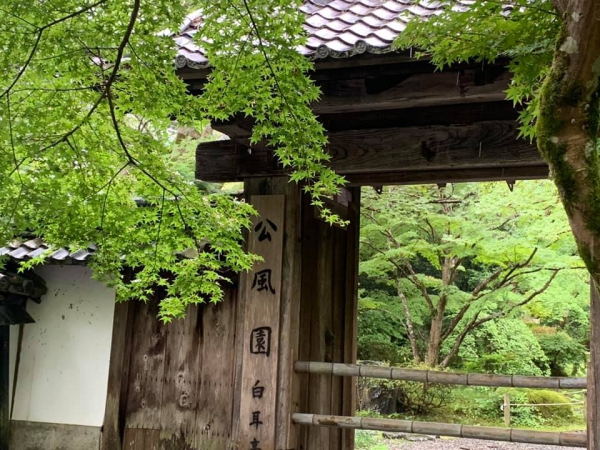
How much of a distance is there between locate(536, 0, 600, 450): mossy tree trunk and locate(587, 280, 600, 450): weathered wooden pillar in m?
2.29

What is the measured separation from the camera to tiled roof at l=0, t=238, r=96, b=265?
5.17 m

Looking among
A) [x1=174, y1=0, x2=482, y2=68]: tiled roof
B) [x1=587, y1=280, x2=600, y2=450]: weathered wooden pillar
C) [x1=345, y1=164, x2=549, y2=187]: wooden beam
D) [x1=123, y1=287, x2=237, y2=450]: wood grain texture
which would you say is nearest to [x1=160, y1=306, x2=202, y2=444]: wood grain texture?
[x1=123, y1=287, x2=237, y2=450]: wood grain texture

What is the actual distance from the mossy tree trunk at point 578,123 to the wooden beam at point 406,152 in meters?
2.34

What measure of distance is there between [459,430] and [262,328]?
154 centimetres

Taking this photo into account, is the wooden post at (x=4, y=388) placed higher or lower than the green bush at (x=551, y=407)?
higher

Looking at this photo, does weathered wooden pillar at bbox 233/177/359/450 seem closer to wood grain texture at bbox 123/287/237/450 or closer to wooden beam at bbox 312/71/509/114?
wood grain texture at bbox 123/287/237/450

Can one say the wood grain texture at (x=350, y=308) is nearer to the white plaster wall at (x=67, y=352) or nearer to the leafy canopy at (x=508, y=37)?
the white plaster wall at (x=67, y=352)

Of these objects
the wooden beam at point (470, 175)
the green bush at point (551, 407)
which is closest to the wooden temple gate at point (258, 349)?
the wooden beam at point (470, 175)

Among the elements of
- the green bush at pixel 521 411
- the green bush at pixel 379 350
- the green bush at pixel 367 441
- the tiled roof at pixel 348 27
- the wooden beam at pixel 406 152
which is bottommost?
the green bush at pixel 367 441

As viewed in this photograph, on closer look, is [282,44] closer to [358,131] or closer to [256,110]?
[256,110]

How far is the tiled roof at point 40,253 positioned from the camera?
5.17 m

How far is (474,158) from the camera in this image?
3938 mm

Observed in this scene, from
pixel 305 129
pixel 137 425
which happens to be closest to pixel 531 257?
pixel 137 425

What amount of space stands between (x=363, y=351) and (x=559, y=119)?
1186cm
